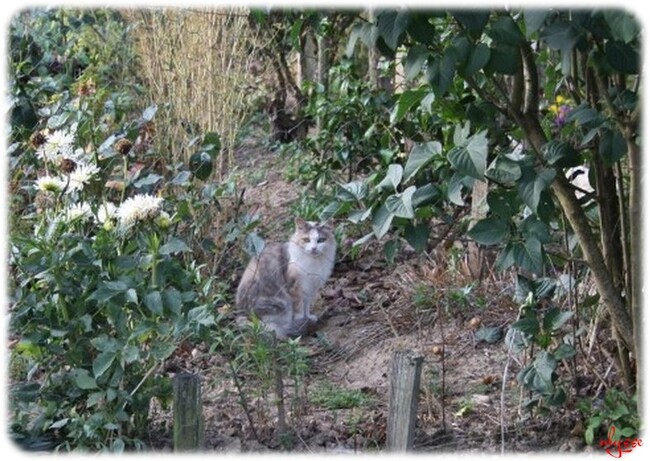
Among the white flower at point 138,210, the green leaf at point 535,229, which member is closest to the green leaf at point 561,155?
the green leaf at point 535,229

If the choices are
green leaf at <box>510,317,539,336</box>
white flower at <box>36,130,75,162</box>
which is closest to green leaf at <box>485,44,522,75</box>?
green leaf at <box>510,317,539,336</box>

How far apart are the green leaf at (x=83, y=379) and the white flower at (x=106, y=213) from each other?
0.56 metres

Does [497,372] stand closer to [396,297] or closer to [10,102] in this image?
[396,297]

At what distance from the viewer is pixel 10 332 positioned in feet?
12.5

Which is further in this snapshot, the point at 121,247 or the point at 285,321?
the point at 285,321

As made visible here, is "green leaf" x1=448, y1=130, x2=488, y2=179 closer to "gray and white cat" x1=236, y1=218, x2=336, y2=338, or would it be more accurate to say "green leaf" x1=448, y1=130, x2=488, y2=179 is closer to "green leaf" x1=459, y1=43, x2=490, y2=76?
"green leaf" x1=459, y1=43, x2=490, y2=76

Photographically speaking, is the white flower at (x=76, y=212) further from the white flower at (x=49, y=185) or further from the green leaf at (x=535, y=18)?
the green leaf at (x=535, y=18)

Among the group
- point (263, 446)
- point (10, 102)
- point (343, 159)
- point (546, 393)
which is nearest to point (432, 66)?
point (546, 393)

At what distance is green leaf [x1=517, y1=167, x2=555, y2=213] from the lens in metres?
3.25

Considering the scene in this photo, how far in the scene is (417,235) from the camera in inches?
136

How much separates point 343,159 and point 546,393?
3.34m

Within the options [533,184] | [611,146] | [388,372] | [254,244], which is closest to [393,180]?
[533,184]

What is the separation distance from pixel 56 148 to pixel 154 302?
862mm

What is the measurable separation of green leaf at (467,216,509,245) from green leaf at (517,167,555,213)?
136 millimetres
